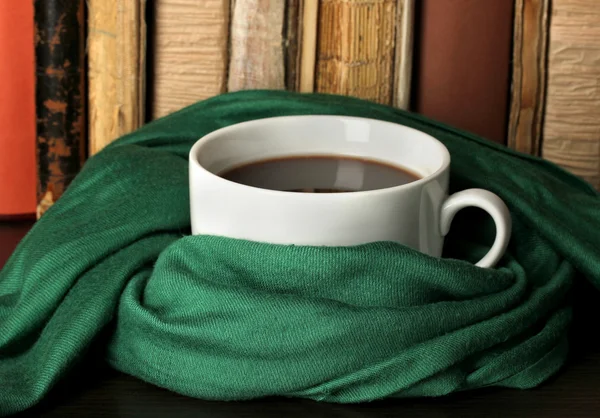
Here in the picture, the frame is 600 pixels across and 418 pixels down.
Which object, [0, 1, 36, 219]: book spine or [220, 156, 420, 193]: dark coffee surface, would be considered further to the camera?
[0, 1, 36, 219]: book spine

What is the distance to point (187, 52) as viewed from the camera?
789 mm

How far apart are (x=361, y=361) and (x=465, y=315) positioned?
0.06 meters

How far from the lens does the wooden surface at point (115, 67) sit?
0.78 metres

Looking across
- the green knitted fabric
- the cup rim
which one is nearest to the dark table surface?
the green knitted fabric

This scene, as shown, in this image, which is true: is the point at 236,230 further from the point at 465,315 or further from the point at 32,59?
the point at 32,59

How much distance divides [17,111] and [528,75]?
432 mm

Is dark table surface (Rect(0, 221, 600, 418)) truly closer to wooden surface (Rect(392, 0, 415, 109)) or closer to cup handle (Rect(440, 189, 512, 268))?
cup handle (Rect(440, 189, 512, 268))

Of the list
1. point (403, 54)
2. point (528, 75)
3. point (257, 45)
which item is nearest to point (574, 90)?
point (528, 75)

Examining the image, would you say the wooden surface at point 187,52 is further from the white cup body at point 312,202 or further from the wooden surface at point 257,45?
the white cup body at point 312,202

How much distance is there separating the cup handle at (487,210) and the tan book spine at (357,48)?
0.87ft

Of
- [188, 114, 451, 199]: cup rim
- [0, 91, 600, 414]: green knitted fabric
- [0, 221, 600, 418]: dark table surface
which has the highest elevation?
[188, 114, 451, 199]: cup rim

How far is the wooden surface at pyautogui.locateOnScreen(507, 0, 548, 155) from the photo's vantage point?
77 centimetres

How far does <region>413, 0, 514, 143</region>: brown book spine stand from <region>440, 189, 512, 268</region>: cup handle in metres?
0.26

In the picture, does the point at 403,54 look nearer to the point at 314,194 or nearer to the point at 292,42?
the point at 292,42
